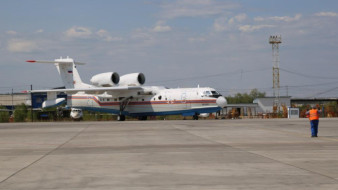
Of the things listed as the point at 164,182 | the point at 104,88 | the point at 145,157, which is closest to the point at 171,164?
the point at 145,157

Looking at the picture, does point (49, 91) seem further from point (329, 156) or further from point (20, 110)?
point (329, 156)

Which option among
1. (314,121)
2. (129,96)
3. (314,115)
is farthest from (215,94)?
(314,121)

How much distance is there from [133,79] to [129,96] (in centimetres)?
173

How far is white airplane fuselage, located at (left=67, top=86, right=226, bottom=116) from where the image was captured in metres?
41.0

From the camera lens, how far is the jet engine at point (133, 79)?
149 ft

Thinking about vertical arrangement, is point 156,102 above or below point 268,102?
below

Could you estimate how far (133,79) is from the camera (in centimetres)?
4553

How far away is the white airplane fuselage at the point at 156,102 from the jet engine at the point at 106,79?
1.77 m

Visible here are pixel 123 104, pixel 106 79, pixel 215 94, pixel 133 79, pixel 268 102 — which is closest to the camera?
pixel 215 94

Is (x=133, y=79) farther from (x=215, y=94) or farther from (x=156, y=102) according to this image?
(x=215, y=94)

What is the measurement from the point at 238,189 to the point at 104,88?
37421 mm

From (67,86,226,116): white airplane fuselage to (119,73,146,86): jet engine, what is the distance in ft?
3.23

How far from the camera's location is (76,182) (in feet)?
25.7

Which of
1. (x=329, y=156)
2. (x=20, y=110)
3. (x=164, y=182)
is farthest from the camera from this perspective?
(x=20, y=110)
